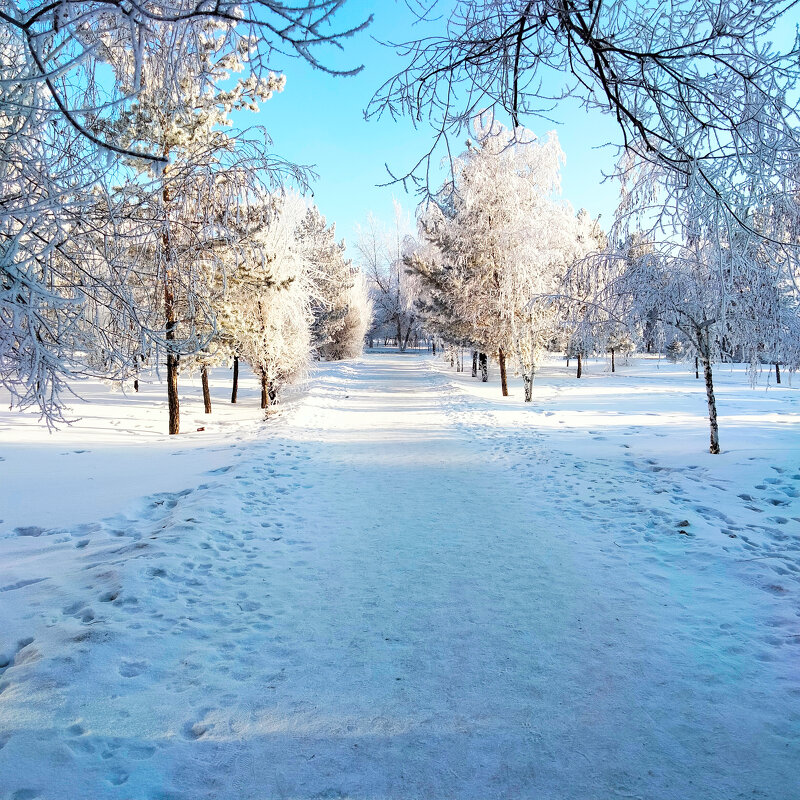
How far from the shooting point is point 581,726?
2.40 meters

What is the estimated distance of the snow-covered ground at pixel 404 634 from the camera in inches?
85.4

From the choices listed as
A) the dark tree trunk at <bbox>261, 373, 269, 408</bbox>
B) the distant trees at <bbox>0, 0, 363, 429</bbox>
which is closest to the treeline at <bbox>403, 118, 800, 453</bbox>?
the distant trees at <bbox>0, 0, 363, 429</bbox>

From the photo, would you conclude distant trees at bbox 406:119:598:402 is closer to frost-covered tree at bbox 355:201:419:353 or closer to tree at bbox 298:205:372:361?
tree at bbox 298:205:372:361

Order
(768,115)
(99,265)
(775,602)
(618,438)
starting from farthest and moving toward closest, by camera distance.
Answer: (618,438)
(775,602)
(99,265)
(768,115)

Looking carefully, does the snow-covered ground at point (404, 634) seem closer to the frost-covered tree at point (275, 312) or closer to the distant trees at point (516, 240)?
the frost-covered tree at point (275, 312)

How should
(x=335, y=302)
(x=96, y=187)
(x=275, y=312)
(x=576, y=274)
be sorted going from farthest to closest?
(x=335, y=302)
(x=275, y=312)
(x=576, y=274)
(x=96, y=187)

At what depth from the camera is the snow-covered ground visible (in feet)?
7.12

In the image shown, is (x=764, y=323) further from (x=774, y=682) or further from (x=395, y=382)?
(x=395, y=382)

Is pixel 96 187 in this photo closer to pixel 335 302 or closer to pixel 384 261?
pixel 335 302

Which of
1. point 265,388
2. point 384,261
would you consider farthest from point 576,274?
point 384,261

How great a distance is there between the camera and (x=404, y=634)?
3217 mm

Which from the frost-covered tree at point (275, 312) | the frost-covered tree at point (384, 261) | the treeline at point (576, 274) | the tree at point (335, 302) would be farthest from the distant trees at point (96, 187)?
the frost-covered tree at point (384, 261)

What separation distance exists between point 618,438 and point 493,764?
28.4 ft

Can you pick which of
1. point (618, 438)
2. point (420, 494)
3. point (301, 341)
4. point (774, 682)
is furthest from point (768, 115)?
point (301, 341)
